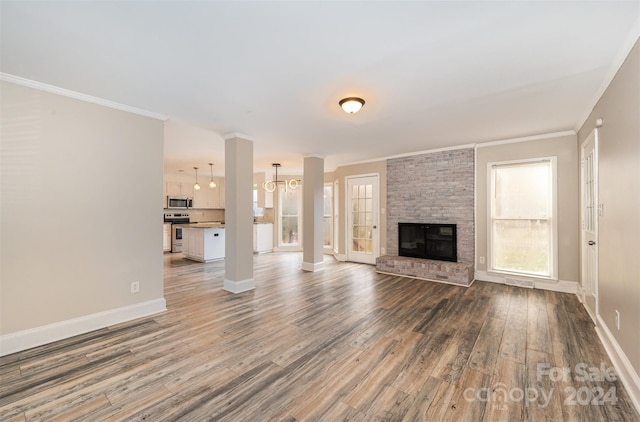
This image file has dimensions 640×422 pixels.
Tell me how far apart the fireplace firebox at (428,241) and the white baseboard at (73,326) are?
4674 millimetres

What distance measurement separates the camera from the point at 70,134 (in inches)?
110

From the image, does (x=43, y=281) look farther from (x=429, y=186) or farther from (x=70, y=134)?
(x=429, y=186)

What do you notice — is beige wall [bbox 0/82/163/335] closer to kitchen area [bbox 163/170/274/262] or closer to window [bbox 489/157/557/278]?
kitchen area [bbox 163/170/274/262]

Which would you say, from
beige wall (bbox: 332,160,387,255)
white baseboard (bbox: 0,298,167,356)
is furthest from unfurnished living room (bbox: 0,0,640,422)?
beige wall (bbox: 332,160,387,255)

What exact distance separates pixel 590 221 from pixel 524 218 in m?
1.30

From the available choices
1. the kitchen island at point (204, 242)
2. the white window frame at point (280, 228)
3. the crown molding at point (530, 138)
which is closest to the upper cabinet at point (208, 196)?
the kitchen island at point (204, 242)

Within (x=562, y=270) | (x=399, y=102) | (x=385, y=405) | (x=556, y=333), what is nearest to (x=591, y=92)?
(x=399, y=102)

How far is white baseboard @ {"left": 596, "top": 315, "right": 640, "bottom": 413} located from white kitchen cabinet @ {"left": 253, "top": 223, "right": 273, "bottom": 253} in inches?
291

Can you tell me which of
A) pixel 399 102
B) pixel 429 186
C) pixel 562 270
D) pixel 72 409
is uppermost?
pixel 399 102

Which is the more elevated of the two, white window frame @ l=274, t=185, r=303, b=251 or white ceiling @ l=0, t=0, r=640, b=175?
white ceiling @ l=0, t=0, r=640, b=175

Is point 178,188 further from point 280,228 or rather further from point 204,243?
point 280,228

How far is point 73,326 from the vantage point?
9.14ft

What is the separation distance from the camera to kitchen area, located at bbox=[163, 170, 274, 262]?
747 cm

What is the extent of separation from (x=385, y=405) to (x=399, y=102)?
9.51 ft
